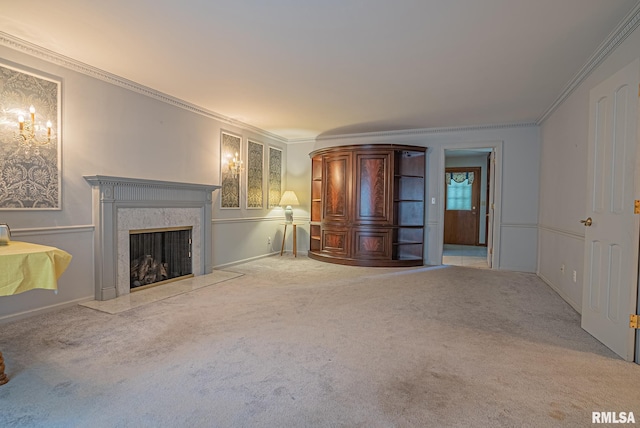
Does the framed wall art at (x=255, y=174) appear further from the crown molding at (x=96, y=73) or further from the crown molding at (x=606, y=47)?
the crown molding at (x=606, y=47)

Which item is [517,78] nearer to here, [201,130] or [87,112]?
[201,130]

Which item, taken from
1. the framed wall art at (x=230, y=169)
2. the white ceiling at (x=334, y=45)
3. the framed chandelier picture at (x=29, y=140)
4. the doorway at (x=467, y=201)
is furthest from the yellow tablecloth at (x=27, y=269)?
the doorway at (x=467, y=201)

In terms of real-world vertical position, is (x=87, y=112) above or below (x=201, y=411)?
above

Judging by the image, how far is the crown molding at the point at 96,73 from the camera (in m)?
2.89

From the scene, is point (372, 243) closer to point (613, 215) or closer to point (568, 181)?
point (568, 181)

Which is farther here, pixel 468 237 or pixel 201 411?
pixel 468 237

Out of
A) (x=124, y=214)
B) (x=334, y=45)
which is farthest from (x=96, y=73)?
(x=334, y=45)

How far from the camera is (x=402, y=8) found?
2.33 m

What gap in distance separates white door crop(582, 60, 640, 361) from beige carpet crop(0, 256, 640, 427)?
0.79ft

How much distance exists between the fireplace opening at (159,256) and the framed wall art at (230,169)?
983 millimetres

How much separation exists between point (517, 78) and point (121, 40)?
4030mm

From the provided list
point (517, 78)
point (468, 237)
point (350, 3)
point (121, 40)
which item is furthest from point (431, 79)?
point (468, 237)

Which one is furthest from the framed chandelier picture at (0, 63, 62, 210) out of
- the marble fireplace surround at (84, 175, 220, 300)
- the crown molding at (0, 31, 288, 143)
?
the marble fireplace surround at (84, 175, 220, 300)

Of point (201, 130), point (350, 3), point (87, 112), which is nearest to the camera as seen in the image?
point (350, 3)
